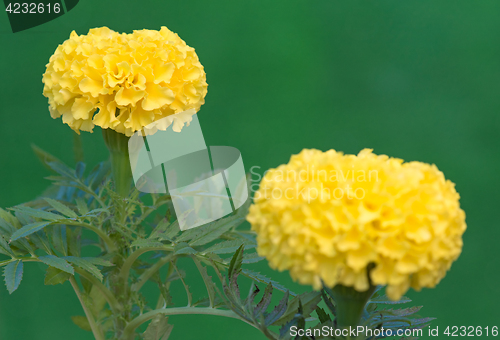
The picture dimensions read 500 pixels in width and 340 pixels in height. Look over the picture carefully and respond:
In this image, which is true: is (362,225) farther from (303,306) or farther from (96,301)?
(96,301)

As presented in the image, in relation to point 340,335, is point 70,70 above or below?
above

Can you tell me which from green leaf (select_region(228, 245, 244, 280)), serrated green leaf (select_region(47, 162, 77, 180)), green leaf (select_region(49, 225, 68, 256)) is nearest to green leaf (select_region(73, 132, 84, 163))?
serrated green leaf (select_region(47, 162, 77, 180))

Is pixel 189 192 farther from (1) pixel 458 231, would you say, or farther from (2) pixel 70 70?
(1) pixel 458 231

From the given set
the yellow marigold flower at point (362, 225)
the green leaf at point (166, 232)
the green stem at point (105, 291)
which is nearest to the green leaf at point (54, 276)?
the green stem at point (105, 291)

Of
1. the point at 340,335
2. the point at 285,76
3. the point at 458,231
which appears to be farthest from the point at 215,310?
the point at 285,76

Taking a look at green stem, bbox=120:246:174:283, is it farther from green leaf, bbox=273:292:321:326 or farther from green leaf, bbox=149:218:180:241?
green leaf, bbox=273:292:321:326

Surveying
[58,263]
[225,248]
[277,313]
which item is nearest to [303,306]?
[277,313]

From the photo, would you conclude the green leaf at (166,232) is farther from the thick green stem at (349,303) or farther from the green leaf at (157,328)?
the thick green stem at (349,303)
